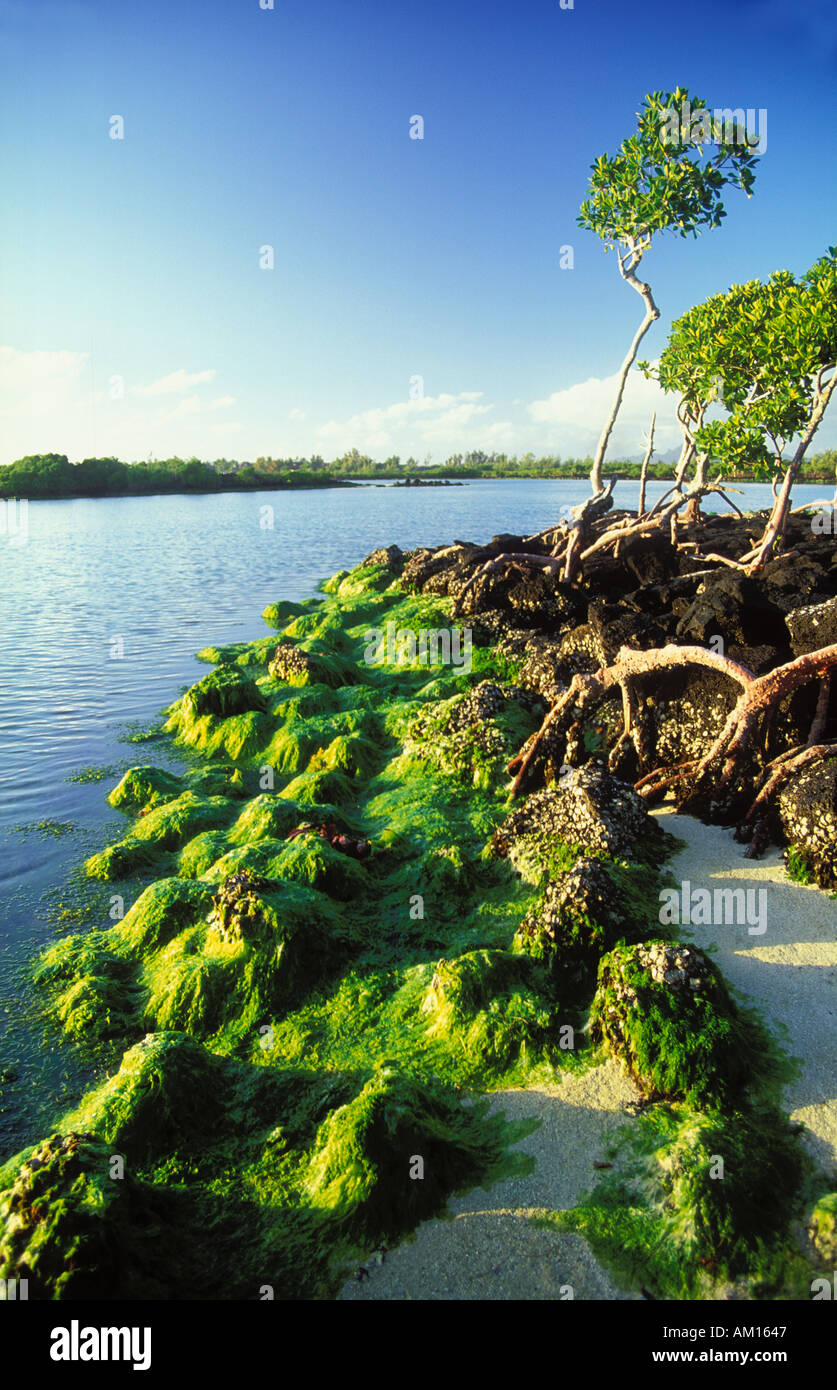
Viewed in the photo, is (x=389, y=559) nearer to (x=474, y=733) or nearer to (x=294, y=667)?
(x=294, y=667)

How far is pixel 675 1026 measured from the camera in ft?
15.1

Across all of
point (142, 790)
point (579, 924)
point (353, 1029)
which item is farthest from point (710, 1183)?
point (142, 790)

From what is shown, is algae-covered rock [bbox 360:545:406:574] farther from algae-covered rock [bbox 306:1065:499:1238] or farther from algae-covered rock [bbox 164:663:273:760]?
algae-covered rock [bbox 306:1065:499:1238]

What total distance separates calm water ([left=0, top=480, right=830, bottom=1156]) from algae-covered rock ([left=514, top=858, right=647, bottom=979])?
368 centimetres

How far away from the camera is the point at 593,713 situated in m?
9.98

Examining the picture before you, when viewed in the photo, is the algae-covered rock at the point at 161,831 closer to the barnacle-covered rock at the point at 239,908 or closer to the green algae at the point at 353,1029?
the green algae at the point at 353,1029

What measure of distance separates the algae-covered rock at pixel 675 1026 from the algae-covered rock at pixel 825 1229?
2.59 feet

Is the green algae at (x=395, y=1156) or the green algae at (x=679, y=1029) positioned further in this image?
the green algae at (x=679, y=1029)

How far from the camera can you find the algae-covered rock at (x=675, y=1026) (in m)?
4.45

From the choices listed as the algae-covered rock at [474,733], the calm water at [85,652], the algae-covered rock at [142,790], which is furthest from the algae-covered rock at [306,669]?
the algae-covered rock at [142,790]

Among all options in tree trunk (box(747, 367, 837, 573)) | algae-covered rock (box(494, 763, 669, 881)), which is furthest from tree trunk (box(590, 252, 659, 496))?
algae-covered rock (box(494, 763, 669, 881))

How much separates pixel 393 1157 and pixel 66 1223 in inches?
66.8

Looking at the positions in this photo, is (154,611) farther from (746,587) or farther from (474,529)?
(474,529)
